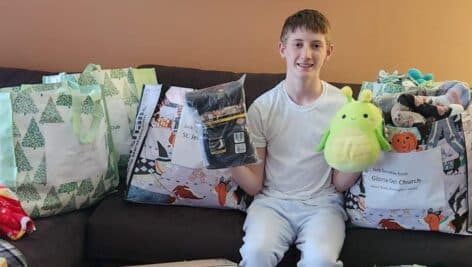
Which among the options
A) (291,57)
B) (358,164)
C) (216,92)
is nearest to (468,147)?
(358,164)

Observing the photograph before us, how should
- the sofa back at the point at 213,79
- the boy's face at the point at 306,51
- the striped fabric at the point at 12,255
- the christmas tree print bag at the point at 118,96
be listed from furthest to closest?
the sofa back at the point at 213,79, the christmas tree print bag at the point at 118,96, the boy's face at the point at 306,51, the striped fabric at the point at 12,255

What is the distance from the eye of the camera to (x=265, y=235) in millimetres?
1840

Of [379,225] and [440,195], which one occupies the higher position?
[440,195]

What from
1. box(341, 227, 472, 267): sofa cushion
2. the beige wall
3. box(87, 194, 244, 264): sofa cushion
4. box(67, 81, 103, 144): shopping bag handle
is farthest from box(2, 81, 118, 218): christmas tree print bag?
box(341, 227, 472, 267): sofa cushion

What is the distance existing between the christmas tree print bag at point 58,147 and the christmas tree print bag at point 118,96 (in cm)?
9

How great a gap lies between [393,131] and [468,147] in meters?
0.23

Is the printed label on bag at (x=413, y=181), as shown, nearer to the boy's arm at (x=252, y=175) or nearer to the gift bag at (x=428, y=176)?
the gift bag at (x=428, y=176)

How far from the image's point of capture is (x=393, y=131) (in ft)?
6.19

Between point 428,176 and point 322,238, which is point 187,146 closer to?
point 322,238

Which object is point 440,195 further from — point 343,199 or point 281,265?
point 281,265

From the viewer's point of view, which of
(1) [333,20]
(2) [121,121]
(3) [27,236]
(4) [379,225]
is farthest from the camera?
(1) [333,20]

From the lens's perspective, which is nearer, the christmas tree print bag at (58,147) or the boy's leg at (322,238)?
the boy's leg at (322,238)

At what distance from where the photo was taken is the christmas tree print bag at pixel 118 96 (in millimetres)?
2213

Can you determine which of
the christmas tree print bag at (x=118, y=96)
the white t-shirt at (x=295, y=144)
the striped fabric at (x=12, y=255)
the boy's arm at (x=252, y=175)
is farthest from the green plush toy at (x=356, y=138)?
the striped fabric at (x=12, y=255)
